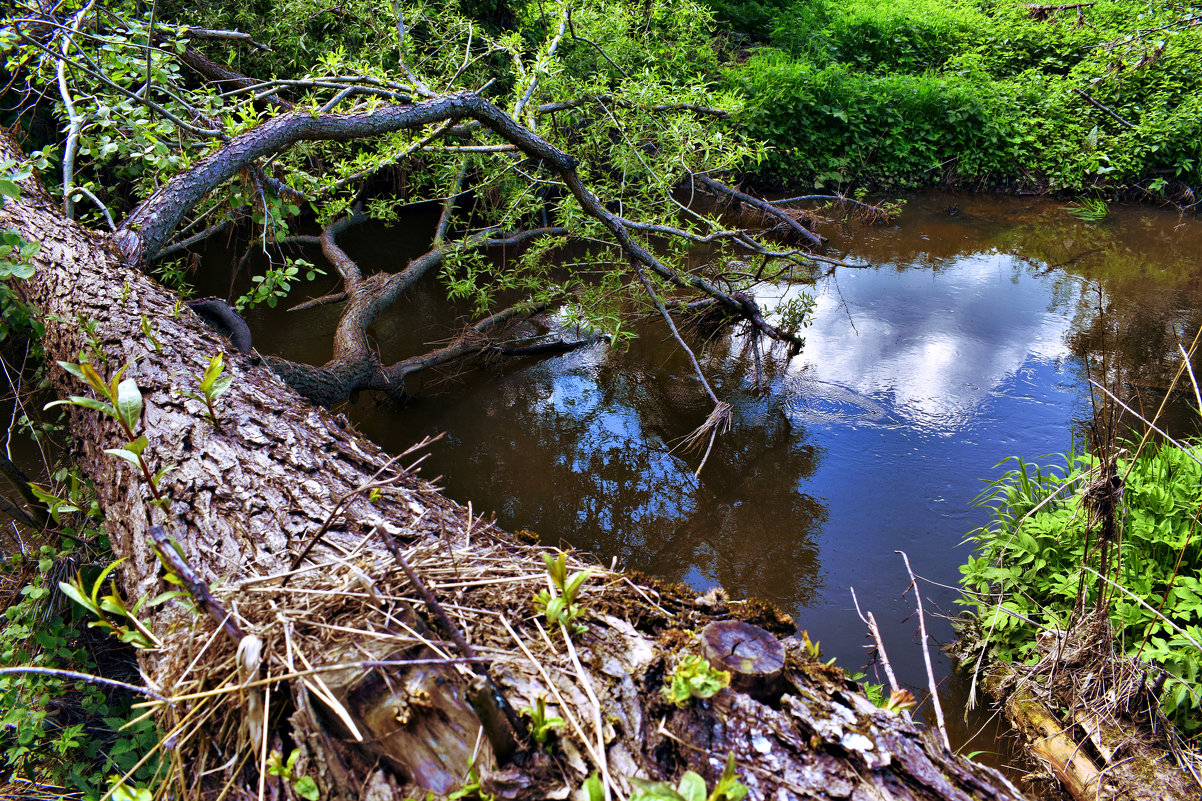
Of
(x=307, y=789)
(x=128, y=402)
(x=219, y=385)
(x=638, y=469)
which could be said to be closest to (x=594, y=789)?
(x=307, y=789)

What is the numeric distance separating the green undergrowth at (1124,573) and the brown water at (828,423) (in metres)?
0.31

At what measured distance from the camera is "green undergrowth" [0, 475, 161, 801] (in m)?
1.85

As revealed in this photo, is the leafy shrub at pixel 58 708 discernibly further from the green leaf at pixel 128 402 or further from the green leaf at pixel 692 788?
the green leaf at pixel 692 788

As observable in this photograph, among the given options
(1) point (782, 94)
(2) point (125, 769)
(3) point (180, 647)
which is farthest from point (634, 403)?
(1) point (782, 94)

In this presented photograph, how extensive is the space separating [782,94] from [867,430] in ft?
20.3

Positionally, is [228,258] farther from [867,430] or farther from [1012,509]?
[1012,509]

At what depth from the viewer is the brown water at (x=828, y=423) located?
349 cm

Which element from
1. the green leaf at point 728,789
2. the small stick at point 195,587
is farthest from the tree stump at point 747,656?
the small stick at point 195,587

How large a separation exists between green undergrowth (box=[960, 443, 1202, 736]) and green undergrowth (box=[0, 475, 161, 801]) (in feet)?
9.45

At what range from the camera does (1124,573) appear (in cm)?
251

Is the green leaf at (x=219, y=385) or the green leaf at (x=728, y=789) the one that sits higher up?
the green leaf at (x=219, y=385)

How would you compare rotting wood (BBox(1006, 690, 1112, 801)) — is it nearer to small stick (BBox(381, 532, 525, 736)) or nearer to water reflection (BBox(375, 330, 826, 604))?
water reflection (BBox(375, 330, 826, 604))

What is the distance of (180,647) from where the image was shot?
3.85ft

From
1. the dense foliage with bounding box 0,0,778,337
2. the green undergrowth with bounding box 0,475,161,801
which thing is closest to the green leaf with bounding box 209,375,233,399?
the green undergrowth with bounding box 0,475,161,801
